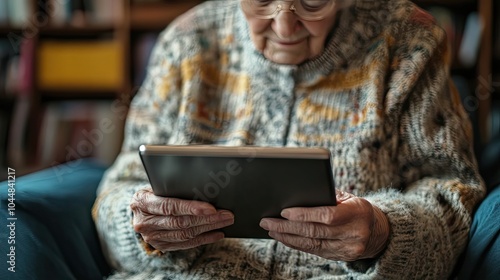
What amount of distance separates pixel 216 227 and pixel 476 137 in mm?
810

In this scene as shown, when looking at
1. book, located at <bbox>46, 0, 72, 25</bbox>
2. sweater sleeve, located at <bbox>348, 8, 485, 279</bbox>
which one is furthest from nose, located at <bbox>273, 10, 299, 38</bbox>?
book, located at <bbox>46, 0, 72, 25</bbox>

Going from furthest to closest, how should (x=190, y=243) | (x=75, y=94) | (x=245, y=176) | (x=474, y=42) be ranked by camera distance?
(x=75, y=94), (x=474, y=42), (x=190, y=243), (x=245, y=176)

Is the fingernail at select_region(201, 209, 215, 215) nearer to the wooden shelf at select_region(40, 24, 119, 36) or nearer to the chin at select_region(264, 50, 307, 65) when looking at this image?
the chin at select_region(264, 50, 307, 65)

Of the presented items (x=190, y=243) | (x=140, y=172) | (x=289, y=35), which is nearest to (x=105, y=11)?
(x=140, y=172)

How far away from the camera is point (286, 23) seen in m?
1.09

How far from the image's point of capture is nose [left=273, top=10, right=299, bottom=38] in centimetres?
108

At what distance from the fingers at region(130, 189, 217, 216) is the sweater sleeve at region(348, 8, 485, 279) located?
0.86ft

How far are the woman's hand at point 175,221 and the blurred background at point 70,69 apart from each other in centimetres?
166

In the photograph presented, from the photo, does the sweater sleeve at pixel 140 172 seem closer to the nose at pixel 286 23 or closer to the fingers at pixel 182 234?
the fingers at pixel 182 234

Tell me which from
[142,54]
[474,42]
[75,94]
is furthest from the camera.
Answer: [75,94]

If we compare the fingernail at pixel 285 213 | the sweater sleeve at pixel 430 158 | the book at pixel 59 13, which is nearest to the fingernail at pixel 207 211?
the fingernail at pixel 285 213

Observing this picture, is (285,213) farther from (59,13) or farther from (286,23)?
(59,13)

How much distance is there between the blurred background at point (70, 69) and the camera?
2.59 meters

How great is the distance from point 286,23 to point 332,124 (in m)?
0.21
